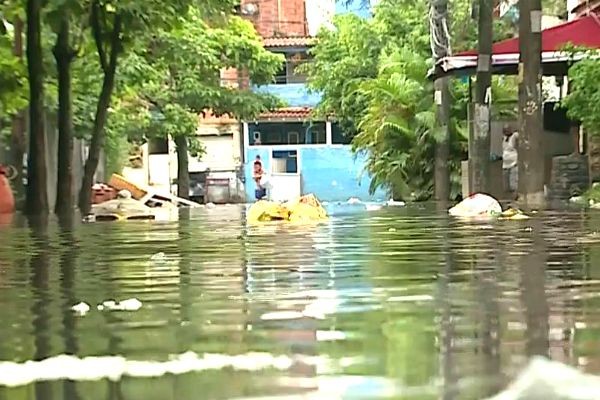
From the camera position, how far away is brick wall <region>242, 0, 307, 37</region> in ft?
137

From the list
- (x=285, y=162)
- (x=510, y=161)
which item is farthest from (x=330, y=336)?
(x=285, y=162)

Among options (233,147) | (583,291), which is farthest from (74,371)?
(233,147)

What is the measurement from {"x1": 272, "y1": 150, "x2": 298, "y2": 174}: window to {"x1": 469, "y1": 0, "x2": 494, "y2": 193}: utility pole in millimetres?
24934

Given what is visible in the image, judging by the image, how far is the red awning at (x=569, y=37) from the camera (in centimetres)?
Answer: 1666

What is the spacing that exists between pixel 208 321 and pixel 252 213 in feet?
26.8

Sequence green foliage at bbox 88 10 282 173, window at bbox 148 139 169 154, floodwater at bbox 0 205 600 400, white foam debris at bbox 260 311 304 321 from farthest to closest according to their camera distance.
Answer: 1. window at bbox 148 139 169 154
2. green foliage at bbox 88 10 282 173
3. white foam debris at bbox 260 311 304 321
4. floodwater at bbox 0 205 600 400

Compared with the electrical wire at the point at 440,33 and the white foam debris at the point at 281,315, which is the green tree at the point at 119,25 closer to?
the electrical wire at the point at 440,33

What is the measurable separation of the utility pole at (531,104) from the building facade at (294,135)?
85.4 feet

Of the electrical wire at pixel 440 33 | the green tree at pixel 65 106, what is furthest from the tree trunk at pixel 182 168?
the green tree at pixel 65 106

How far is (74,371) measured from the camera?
6.70ft

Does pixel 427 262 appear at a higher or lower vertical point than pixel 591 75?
lower

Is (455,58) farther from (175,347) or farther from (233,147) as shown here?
(233,147)

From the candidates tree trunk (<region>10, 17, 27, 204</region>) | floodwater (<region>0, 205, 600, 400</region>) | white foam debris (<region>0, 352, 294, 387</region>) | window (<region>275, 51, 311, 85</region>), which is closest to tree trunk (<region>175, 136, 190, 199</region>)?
window (<region>275, 51, 311, 85</region>)

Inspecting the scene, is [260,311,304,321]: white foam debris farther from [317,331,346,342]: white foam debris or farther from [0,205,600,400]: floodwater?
[317,331,346,342]: white foam debris
